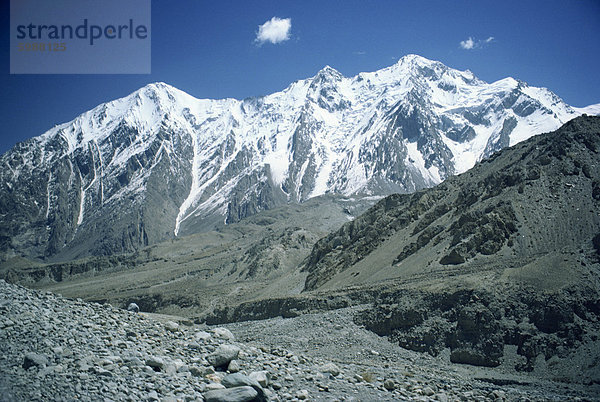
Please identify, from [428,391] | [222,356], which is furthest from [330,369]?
[222,356]

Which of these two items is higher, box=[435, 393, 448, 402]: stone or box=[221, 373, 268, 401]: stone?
box=[221, 373, 268, 401]: stone

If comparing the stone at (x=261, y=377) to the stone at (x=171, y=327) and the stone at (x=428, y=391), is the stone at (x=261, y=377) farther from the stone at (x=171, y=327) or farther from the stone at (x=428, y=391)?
the stone at (x=428, y=391)

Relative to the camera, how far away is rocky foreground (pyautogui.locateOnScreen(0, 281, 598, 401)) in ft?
39.2

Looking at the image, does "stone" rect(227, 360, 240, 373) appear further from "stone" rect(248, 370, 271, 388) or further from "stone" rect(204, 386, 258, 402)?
"stone" rect(204, 386, 258, 402)

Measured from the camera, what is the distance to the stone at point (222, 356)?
14838 millimetres

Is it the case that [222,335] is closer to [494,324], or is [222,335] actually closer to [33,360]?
[33,360]

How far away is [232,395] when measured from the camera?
12.5 meters

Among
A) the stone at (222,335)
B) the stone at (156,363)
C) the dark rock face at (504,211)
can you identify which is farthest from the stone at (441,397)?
the dark rock face at (504,211)

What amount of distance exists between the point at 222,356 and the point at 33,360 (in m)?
4.93

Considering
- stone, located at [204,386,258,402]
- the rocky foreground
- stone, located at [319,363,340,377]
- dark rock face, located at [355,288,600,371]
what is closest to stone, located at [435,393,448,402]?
the rocky foreground

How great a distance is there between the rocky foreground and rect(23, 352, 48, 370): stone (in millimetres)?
23

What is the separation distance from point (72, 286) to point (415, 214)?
258 feet

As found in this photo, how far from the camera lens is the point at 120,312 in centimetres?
1822

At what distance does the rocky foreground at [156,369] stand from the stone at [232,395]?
2cm
